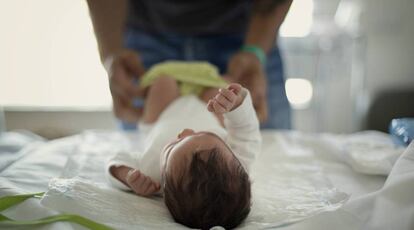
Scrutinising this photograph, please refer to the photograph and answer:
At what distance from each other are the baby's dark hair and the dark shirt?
81 cm

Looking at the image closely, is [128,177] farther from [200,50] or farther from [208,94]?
[200,50]

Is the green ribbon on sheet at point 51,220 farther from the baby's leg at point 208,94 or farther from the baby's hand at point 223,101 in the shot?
the baby's leg at point 208,94

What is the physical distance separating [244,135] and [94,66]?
5.72 feet

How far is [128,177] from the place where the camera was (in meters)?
0.70

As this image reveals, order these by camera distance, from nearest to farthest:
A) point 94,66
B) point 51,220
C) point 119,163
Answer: point 51,220 → point 119,163 → point 94,66

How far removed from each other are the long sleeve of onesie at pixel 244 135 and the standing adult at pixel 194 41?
0.37 m

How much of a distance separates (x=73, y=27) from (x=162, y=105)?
56.6 inches

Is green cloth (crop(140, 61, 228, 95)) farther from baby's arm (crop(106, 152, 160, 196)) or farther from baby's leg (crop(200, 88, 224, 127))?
baby's arm (crop(106, 152, 160, 196))

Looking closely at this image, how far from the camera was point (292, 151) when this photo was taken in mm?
1092

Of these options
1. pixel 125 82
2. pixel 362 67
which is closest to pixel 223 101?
pixel 125 82

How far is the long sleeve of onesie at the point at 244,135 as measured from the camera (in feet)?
2.60

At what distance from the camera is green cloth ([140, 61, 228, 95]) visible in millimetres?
1134

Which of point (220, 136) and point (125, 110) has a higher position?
point (220, 136)

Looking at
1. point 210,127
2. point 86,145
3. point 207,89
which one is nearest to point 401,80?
point 207,89
